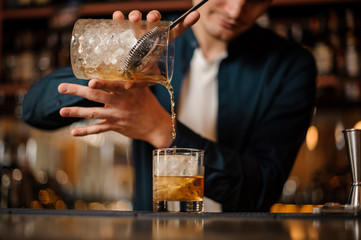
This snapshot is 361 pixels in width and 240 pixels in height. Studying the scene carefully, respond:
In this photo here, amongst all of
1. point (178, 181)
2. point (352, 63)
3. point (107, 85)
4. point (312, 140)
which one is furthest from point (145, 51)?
point (312, 140)

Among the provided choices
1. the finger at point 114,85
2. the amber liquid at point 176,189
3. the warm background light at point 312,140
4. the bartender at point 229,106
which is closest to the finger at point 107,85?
the finger at point 114,85

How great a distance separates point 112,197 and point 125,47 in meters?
2.24

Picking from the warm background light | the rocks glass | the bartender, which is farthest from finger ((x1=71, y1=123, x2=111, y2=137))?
the warm background light

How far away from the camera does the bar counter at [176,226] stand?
1.75ft

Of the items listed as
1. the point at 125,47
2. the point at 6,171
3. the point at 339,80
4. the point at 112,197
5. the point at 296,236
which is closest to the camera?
the point at 296,236

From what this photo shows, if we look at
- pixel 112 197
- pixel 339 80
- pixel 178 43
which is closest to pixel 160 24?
pixel 178 43

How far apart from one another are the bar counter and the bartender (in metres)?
0.41

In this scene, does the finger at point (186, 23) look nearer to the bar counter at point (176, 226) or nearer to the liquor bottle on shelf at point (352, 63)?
the bar counter at point (176, 226)

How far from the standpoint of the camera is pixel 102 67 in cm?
92

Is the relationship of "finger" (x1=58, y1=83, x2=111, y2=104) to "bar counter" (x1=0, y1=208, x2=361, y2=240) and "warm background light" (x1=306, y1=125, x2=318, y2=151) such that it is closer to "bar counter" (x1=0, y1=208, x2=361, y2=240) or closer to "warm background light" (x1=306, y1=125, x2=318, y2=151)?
"bar counter" (x1=0, y1=208, x2=361, y2=240)

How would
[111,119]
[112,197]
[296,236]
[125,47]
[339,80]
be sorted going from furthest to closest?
[112,197] → [339,80] → [111,119] → [125,47] → [296,236]

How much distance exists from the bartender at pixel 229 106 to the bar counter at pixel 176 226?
409 mm

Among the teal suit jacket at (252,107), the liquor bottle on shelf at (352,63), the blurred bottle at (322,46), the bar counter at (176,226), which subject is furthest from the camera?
the blurred bottle at (322,46)

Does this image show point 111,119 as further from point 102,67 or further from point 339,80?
point 339,80
